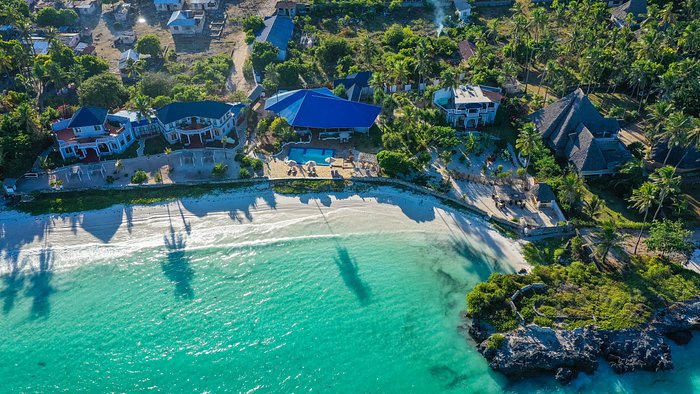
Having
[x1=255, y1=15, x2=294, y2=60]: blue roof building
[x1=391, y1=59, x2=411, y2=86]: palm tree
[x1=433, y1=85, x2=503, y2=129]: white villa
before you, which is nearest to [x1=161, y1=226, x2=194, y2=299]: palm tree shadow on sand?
[x1=391, y1=59, x2=411, y2=86]: palm tree

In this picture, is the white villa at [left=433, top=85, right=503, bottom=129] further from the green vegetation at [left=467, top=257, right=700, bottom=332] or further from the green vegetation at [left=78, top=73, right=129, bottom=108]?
the green vegetation at [left=78, top=73, right=129, bottom=108]

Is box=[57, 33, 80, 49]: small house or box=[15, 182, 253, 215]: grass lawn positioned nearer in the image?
box=[15, 182, 253, 215]: grass lawn

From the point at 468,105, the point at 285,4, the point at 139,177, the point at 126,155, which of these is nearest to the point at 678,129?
the point at 468,105

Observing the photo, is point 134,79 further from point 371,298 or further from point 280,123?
point 371,298

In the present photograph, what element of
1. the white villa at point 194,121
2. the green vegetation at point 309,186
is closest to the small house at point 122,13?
the white villa at point 194,121

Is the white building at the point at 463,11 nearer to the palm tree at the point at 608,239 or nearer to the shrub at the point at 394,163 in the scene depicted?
the shrub at the point at 394,163

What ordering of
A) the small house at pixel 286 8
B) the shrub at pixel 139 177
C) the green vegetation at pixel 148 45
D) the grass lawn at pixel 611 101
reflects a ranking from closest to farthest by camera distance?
the shrub at pixel 139 177, the grass lawn at pixel 611 101, the green vegetation at pixel 148 45, the small house at pixel 286 8
